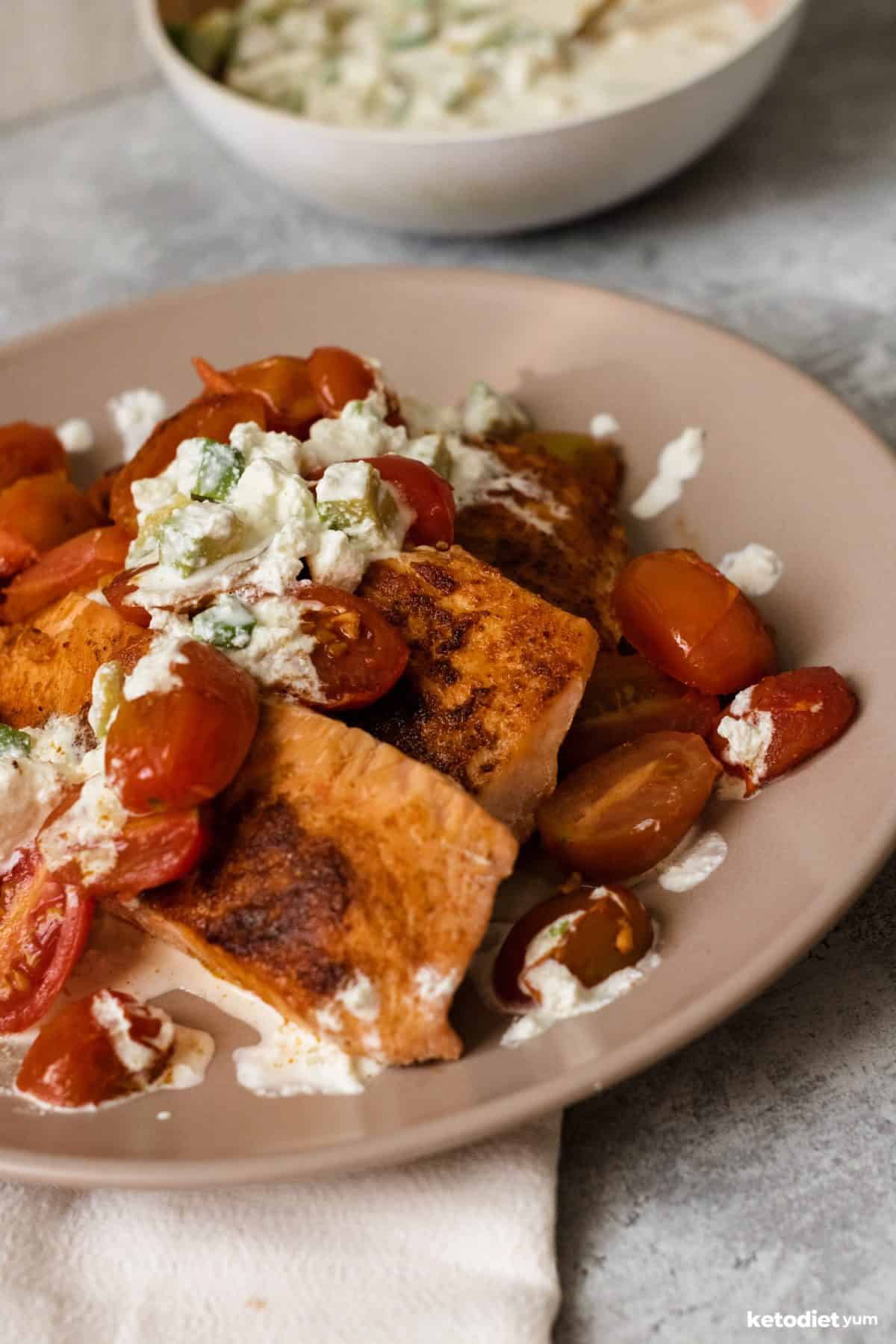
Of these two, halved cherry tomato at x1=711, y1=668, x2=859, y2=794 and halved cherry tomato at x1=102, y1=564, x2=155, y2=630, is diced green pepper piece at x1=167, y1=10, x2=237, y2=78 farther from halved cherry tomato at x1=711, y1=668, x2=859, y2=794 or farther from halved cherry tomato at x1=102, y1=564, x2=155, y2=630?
halved cherry tomato at x1=711, y1=668, x2=859, y2=794

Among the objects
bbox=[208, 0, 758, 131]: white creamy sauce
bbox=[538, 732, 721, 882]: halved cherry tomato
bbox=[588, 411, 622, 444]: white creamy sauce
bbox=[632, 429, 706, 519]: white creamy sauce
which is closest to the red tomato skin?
bbox=[538, 732, 721, 882]: halved cherry tomato

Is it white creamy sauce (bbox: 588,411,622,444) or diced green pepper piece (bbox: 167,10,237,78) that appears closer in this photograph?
white creamy sauce (bbox: 588,411,622,444)

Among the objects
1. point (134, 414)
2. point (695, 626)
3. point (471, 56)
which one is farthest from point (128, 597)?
point (471, 56)

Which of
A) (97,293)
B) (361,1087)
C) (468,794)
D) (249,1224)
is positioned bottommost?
(97,293)

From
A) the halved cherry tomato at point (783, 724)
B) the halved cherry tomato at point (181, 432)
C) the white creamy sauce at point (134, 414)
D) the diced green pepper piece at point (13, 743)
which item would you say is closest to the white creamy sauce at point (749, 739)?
the halved cherry tomato at point (783, 724)

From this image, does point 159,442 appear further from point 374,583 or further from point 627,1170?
point 627,1170

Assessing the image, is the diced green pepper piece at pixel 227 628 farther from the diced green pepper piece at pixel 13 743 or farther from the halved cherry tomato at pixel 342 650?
the diced green pepper piece at pixel 13 743

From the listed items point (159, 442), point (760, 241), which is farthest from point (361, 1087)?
point (760, 241)
